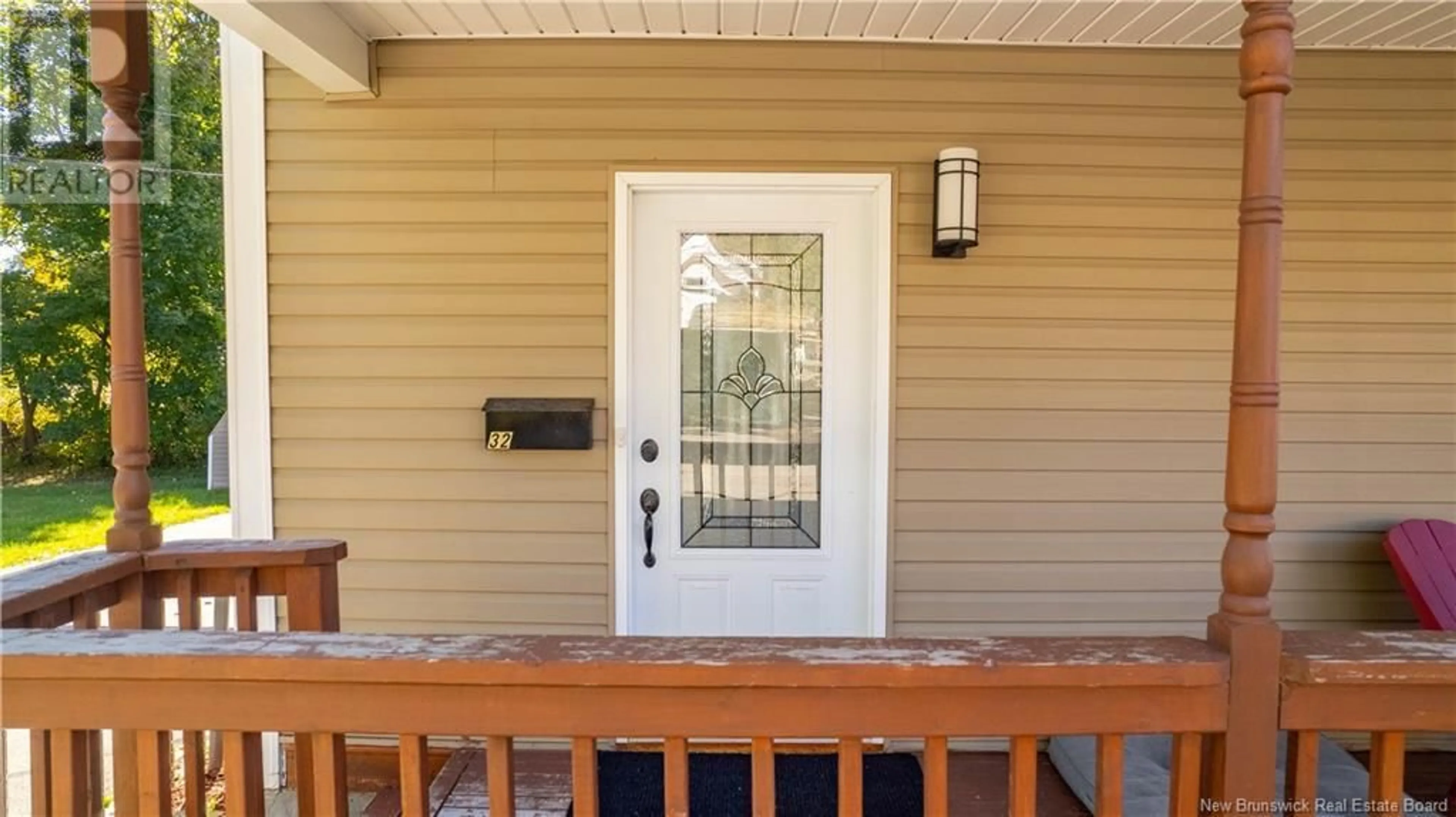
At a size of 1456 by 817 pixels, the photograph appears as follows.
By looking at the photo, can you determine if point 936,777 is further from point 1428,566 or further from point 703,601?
point 1428,566

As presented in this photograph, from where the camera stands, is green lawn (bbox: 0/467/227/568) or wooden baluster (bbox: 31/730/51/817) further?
green lawn (bbox: 0/467/227/568)

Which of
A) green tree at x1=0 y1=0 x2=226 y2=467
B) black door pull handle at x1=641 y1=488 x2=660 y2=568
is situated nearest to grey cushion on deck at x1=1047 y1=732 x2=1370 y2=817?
black door pull handle at x1=641 y1=488 x2=660 y2=568

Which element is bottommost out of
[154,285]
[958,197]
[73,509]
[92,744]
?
[73,509]

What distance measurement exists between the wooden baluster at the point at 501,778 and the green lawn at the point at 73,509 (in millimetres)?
5686

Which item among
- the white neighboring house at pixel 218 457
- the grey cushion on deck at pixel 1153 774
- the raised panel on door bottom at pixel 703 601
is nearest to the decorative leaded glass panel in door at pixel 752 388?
the raised panel on door bottom at pixel 703 601

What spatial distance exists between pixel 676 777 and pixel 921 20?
2.22 meters

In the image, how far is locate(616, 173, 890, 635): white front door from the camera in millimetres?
2484

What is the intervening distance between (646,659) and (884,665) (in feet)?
1.14

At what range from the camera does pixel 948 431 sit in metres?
2.49

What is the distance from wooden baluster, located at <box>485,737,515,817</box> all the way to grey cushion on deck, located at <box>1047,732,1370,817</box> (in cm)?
130

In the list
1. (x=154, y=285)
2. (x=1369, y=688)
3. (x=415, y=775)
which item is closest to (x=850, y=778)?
(x=415, y=775)

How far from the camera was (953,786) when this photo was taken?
2.40 metres

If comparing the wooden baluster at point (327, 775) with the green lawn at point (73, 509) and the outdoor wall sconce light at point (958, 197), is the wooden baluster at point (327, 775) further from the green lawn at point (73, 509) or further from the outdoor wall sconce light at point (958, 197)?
the green lawn at point (73, 509)

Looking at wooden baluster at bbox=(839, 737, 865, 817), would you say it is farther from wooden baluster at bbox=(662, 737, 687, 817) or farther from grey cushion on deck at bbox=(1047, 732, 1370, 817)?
grey cushion on deck at bbox=(1047, 732, 1370, 817)
